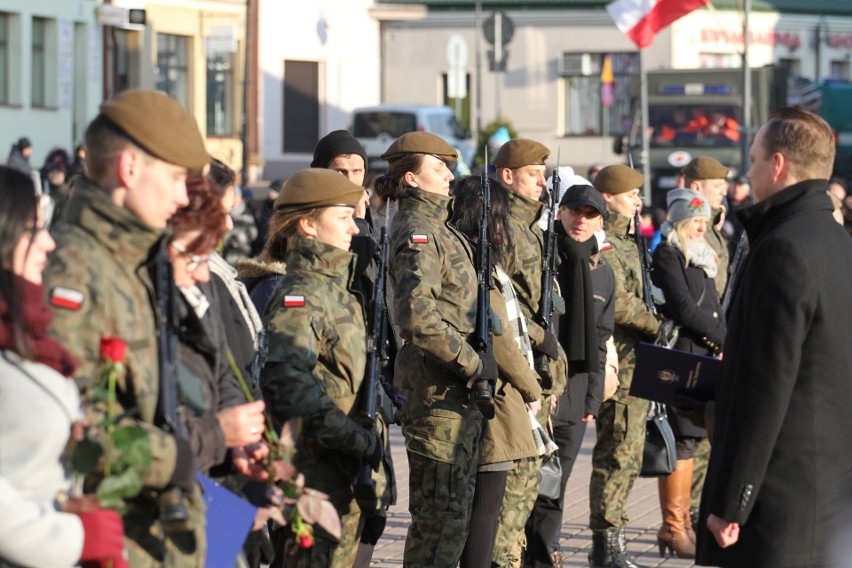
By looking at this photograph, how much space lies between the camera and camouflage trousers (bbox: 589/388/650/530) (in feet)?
28.3

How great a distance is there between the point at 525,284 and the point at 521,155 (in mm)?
671

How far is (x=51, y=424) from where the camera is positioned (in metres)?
3.41

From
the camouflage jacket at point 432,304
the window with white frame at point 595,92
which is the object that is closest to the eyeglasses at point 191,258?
the camouflage jacket at point 432,304

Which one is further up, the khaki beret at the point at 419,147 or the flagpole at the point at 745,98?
the flagpole at the point at 745,98

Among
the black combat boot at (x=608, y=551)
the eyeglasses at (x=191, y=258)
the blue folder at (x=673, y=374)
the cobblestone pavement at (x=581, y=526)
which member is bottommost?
the cobblestone pavement at (x=581, y=526)

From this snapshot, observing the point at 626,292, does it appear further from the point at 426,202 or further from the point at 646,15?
the point at 646,15

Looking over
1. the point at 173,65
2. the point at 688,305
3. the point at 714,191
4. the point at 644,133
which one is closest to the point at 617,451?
the point at 688,305

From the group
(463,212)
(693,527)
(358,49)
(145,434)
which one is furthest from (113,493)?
(358,49)

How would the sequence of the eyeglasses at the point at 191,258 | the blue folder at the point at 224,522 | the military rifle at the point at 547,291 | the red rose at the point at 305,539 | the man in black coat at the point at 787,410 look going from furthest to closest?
the military rifle at the point at 547,291 → the man in black coat at the point at 787,410 → the red rose at the point at 305,539 → the eyeglasses at the point at 191,258 → the blue folder at the point at 224,522

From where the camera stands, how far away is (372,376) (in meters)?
5.46

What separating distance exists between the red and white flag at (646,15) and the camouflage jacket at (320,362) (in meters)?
17.7

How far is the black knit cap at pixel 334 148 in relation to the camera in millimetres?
7566

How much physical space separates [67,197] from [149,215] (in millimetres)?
264

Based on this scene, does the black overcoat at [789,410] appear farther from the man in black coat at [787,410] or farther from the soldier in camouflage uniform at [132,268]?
the soldier in camouflage uniform at [132,268]
